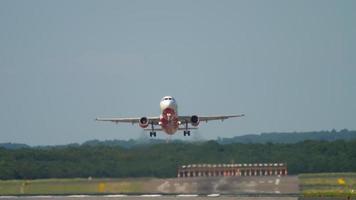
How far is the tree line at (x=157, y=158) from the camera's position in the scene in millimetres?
100750

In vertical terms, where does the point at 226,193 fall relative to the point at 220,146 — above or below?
below

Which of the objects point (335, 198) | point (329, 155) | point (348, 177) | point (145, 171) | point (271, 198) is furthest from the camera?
point (329, 155)

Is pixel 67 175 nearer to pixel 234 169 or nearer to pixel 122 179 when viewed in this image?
pixel 122 179

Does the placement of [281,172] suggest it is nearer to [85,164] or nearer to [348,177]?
[348,177]

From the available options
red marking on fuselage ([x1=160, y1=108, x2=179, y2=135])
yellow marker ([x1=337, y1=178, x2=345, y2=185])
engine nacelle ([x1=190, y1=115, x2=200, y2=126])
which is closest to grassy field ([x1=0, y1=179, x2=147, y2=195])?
red marking on fuselage ([x1=160, y1=108, x2=179, y2=135])

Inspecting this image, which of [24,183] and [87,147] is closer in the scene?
[24,183]

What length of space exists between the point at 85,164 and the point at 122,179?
755cm

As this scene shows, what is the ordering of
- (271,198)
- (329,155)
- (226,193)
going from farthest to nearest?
(329,155) < (226,193) < (271,198)

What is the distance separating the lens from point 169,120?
10288 cm

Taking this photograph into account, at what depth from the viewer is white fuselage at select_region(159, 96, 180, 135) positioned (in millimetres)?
102500

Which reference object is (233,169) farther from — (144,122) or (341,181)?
(341,181)

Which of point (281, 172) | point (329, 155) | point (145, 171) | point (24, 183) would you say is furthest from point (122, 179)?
point (329, 155)

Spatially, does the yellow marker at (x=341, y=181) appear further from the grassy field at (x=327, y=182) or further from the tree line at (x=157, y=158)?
the tree line at (x=157, y=158)

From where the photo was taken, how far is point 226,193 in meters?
86.7
